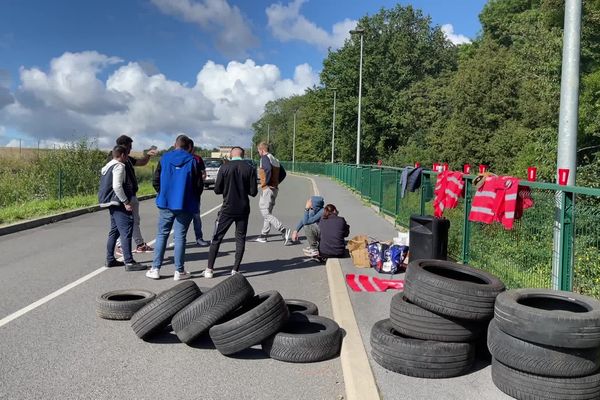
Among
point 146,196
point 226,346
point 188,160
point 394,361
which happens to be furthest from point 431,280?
point 146,196

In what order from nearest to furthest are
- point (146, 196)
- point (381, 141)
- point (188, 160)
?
point (188, 160)
point (146, 196)
point (381, 141)

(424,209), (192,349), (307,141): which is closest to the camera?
(192,349)

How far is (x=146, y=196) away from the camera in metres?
25.2

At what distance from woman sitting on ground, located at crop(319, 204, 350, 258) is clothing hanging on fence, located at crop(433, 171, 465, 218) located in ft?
5.06

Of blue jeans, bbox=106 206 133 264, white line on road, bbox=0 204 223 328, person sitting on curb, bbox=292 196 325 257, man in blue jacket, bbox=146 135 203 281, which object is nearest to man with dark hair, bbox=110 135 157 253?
blue jeans, bbox=106 206 133 264

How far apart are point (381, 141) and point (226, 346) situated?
60.9m

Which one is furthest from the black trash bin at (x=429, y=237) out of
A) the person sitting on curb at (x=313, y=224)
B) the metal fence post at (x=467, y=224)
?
the person sitting on curb at (x=313, y=224)

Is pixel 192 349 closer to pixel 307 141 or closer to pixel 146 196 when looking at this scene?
pixel 146 196

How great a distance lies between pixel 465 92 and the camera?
44.8m

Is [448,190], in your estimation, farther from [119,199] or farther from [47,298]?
[47,298]

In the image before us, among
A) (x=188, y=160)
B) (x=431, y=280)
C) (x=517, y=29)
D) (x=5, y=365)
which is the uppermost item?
(x=517, y=29)

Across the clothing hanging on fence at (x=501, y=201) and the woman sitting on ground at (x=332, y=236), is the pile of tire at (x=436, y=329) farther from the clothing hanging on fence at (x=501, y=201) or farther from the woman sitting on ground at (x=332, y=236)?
the woman sitting on ground at (x=332, y=236)

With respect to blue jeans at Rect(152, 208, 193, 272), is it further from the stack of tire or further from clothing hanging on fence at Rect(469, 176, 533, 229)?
the stack of tire

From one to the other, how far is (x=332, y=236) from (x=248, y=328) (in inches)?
183
